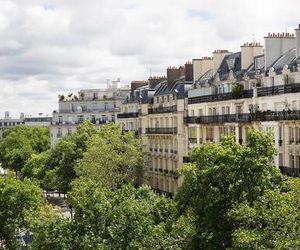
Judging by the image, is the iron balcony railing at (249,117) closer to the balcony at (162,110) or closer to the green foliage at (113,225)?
the balcony at (162,110)

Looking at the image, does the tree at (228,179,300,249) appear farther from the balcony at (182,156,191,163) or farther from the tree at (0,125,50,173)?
the tree at (0,125,50,173)

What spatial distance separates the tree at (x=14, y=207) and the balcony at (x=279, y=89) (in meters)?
18.4

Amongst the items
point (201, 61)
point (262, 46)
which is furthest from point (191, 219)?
point (201, 61)

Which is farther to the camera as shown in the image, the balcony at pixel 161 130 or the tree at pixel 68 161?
the tree at pixel 68 161

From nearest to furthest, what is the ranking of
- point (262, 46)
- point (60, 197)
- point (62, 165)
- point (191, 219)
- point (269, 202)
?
1. point (269, 202)
2. point (191, 219)
3. point (262, 46)
4. point (62, 165)
5. point (60, 197)

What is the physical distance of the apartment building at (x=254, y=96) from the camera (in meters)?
48.6

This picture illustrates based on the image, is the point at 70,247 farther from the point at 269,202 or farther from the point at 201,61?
the point at 201,61

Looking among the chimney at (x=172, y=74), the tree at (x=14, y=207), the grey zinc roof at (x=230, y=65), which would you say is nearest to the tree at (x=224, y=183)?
the tree at (x=14, y=207)

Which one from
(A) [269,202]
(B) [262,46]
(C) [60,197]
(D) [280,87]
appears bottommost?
(C) [60,197]

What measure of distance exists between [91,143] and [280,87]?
2307cm

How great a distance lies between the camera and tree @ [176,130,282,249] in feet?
112

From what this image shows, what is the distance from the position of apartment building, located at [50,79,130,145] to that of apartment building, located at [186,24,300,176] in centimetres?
4633

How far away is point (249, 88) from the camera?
56.3m

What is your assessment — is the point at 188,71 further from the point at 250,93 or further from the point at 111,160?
the point at 250,93
